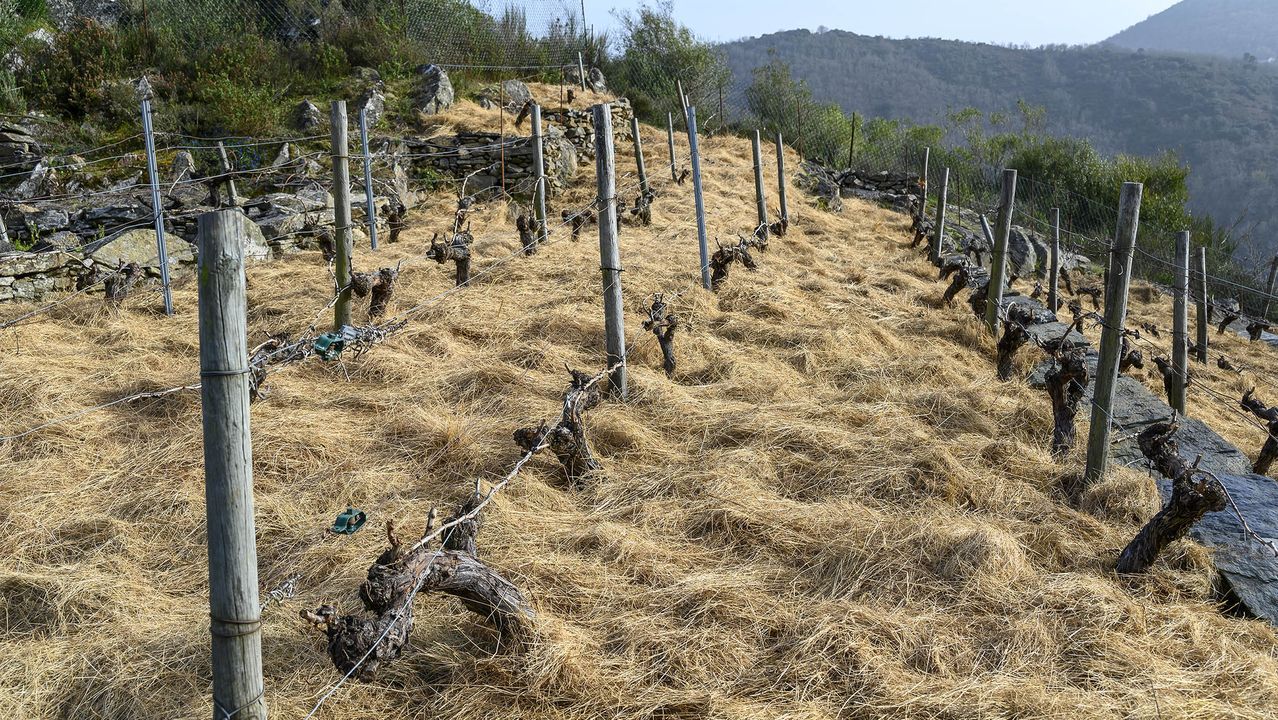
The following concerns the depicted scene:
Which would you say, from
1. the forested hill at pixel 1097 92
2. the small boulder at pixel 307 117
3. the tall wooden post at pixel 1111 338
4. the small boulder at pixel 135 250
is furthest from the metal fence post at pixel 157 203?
the forested hill at pixel 1097 92

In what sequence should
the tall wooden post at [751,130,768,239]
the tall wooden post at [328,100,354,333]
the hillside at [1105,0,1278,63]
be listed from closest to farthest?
the tall wooden post at [328,100,354,333]
the tall wooden post at [751,130,768,239]
the hillside at [1105,0,1278,63]

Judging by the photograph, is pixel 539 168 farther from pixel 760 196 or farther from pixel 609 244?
pixel 609 244

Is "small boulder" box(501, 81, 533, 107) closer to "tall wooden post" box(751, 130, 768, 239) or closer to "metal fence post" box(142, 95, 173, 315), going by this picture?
"tall wooden post" box(751, 130, 768, 239)

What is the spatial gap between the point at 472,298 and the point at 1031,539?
189 inches

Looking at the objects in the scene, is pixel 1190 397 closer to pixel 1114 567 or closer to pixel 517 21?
pixel 1114 567

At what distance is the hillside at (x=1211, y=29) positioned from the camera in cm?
11974

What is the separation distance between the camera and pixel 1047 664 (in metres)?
2.70

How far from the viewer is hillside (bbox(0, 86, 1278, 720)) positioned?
259cm

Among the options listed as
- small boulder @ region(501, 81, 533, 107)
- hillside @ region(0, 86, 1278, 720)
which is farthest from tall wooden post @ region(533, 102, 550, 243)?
small boulder @ region(501, 81, 533, 107)

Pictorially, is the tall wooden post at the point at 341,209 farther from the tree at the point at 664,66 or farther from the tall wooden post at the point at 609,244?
the tree at the point at 664,66

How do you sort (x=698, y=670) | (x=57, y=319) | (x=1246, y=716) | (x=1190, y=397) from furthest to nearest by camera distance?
(x=1190, y=397) < (x=57, y=319) < (x=698, y=670) < (x=1246, y=716)

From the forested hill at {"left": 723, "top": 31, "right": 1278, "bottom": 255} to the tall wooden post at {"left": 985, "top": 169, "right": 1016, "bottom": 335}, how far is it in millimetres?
37092

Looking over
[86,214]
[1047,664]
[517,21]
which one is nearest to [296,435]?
[1047,664]

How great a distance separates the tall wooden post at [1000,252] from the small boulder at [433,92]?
9797 mm
